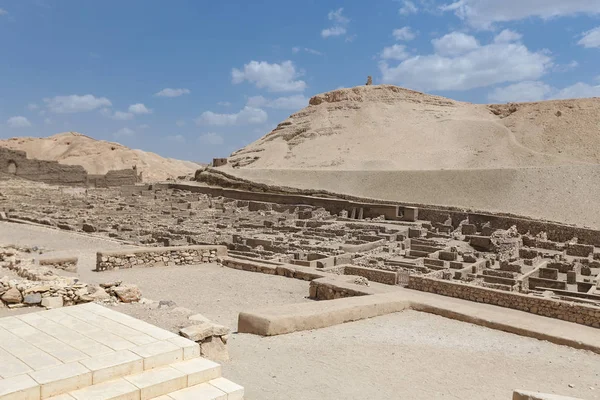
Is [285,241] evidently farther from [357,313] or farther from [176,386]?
[176,386]

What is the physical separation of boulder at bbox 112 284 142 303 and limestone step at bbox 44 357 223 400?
274 cm

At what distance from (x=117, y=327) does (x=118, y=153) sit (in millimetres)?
73149

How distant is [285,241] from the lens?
20547 mm

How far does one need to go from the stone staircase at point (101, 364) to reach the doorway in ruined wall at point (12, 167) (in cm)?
4547

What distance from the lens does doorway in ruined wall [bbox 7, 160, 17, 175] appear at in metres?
44.1

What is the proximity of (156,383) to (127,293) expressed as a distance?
127 inches

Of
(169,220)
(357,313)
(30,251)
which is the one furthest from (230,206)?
(357,313)

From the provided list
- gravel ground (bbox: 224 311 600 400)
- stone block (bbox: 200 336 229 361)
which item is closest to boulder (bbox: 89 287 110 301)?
gravel ground (bbox: 224 311 600 400)

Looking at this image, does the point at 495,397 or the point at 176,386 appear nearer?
the point at 176,386

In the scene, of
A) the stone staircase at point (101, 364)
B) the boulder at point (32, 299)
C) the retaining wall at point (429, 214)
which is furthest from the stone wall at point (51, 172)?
the stone staircase at point (101, 364)

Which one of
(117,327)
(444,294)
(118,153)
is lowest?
(444,294)

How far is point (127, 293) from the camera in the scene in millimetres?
7016

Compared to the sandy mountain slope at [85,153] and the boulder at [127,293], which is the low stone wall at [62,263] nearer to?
the boulder at [127,293]

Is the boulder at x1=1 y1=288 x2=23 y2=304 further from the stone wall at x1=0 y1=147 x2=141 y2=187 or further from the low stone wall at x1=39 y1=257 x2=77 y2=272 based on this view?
the stone wall at x1=0 y1=147 x2=141 y2=187
